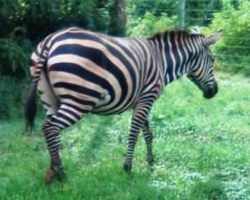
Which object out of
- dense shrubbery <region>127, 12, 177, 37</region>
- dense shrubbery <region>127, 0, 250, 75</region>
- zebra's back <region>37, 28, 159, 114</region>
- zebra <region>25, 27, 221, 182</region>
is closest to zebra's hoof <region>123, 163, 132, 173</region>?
zebra <region>25, 27, 221, 182</region>

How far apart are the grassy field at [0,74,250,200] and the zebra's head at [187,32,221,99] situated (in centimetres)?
76

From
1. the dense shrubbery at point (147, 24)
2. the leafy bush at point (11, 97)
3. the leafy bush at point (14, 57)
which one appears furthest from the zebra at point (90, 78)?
the dense shrubbery at point (147, 24)

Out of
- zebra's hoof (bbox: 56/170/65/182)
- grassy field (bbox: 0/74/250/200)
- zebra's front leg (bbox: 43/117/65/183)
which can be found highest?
zebra's front leg (bbox: 43/117/65/183)

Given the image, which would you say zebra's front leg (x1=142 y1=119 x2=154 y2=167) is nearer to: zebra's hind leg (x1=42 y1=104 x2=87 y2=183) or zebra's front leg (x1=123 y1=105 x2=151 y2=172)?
zebra's front leg (x1=123 y1=105 x2=151 y2=172)

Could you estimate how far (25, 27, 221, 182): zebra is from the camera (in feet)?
17.8

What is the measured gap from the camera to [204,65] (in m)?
7.00

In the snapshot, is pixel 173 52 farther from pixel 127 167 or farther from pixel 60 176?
pixel 60 176

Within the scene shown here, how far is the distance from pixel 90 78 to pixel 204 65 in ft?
6.55

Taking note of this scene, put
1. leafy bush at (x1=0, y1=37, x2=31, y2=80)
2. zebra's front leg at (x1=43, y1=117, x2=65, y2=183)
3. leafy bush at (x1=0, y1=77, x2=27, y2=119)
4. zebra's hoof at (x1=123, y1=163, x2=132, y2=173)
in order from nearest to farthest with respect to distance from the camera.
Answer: zebra's front leg at (x1=43, y1=117, x2=65, y2=183) < zebra's hoof at (x1=123, y1=163, x2=132, y2=173) < leafy bush at (x1=0, y1=77, x2=27, y2=119) < leafy bush at (x1=0, y1=37, x2=31, y2=80)

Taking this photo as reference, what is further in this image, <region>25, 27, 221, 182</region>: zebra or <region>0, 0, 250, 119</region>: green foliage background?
<region>0, 0, 250, 119</region>: green foliage background

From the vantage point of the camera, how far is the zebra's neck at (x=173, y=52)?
645 centimetres

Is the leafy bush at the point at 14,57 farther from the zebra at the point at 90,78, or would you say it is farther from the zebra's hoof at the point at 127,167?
the zebra's hoof at the point at 127,167

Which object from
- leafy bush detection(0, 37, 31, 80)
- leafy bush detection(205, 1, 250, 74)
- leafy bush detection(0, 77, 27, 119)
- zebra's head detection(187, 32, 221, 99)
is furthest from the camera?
leafy bush detection(205, 1, 250, 74)

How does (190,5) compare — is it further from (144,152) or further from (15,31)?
(144,152)
